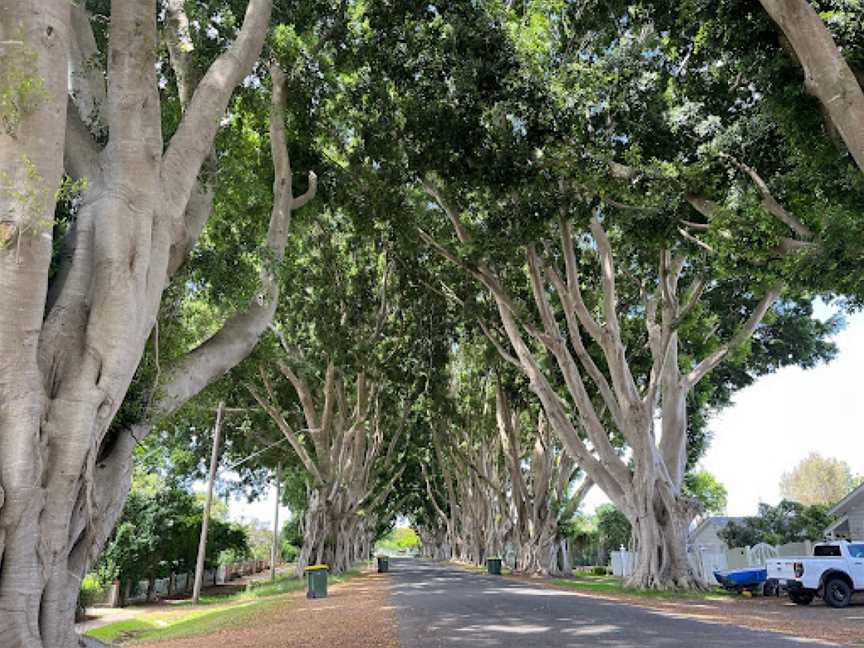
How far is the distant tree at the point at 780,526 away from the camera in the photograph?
1276 inches

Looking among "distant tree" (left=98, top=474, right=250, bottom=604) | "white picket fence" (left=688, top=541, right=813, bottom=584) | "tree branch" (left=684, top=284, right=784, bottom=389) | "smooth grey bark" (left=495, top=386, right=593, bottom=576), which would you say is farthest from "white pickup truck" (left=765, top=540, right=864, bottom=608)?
"distant tree" (left=98, top=474, right=250, bottom=604)

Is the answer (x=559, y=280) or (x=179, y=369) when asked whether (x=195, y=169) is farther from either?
(x=559, y=280)

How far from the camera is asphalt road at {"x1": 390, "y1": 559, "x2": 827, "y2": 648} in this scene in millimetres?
8461

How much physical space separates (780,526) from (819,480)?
1873 inches

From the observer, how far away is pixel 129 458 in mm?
7430

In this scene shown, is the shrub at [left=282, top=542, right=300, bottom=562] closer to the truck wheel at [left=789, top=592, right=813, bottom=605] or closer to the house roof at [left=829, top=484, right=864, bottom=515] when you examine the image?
the house roof at [left=829, top=484, right=864, bottom=515]

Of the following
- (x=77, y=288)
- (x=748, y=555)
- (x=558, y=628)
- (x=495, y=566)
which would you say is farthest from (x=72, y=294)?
(x=495, y=566)

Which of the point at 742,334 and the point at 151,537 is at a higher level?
the point at 742,334

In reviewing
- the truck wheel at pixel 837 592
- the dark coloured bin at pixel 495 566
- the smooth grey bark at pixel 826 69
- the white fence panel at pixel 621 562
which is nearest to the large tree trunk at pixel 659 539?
the truck wheel at pixel 837 592

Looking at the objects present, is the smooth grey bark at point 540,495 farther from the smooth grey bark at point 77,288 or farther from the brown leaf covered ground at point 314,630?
the smooth grey bark at point 77,288

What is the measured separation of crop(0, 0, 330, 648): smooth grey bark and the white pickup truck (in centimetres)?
1468

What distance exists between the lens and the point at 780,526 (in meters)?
34.1

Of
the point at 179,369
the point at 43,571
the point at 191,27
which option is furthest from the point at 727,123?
the point at 43,571

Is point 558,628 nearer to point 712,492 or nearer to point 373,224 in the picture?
point 373,224
